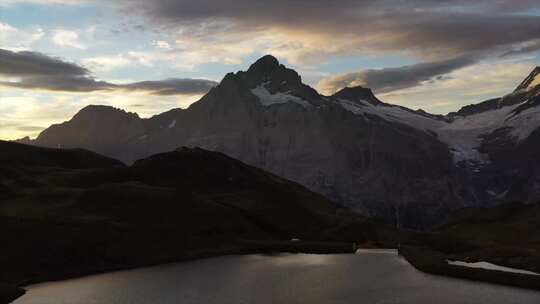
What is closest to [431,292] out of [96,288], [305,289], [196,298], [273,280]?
[305,289]

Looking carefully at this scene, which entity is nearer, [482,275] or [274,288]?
[274,288]

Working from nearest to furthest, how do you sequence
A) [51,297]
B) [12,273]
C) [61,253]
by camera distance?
[51,297], [12,273], [61,253]

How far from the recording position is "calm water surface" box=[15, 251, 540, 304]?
141 meters

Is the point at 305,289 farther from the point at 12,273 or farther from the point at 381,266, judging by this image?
the point at 12,273

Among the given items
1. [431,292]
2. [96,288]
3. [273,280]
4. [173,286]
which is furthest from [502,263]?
[96,288]

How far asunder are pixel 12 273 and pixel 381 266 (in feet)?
337

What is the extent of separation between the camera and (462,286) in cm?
15688

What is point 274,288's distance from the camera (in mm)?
155000

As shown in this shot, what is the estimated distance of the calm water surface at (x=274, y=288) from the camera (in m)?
141

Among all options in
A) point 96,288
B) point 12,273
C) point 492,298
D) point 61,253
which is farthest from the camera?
point 61,253

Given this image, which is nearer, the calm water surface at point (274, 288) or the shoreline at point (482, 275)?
the calm water surface at point (274, 288)

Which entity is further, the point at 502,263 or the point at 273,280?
the point at 502,263

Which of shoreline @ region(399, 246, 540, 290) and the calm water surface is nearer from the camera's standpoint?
the calm water surface

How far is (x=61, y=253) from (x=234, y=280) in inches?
2187
